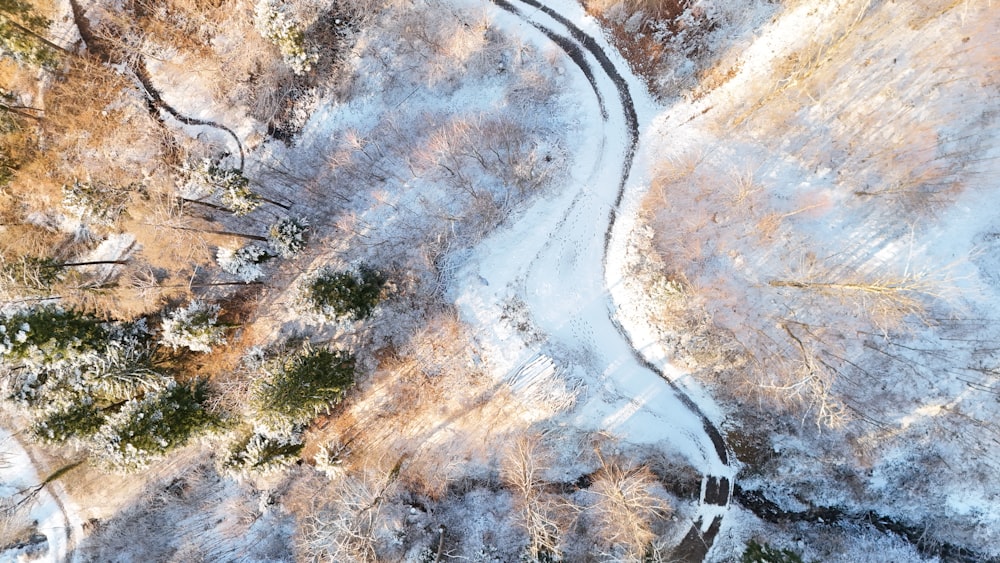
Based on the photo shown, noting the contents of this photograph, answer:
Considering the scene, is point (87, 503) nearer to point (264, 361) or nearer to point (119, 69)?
point (264, 361)

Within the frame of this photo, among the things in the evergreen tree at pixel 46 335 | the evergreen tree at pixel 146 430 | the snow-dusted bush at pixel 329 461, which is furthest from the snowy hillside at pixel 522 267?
the evergreen tree at pixel 46 335

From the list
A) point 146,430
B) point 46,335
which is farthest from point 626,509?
point 46,335

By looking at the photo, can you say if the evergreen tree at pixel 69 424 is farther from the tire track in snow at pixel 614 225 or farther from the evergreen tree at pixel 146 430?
the tire track in snow at pixel 614 225

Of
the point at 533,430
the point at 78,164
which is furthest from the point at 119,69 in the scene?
the point at 533,430

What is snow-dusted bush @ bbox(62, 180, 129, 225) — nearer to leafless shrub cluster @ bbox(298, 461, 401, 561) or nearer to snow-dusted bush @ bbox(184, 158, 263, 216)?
snow-dusted bush @ bbox(184, 158, 263, 216)

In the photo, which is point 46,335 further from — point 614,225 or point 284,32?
point 614,225

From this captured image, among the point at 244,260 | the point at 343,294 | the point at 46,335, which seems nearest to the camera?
the point at 46,335
